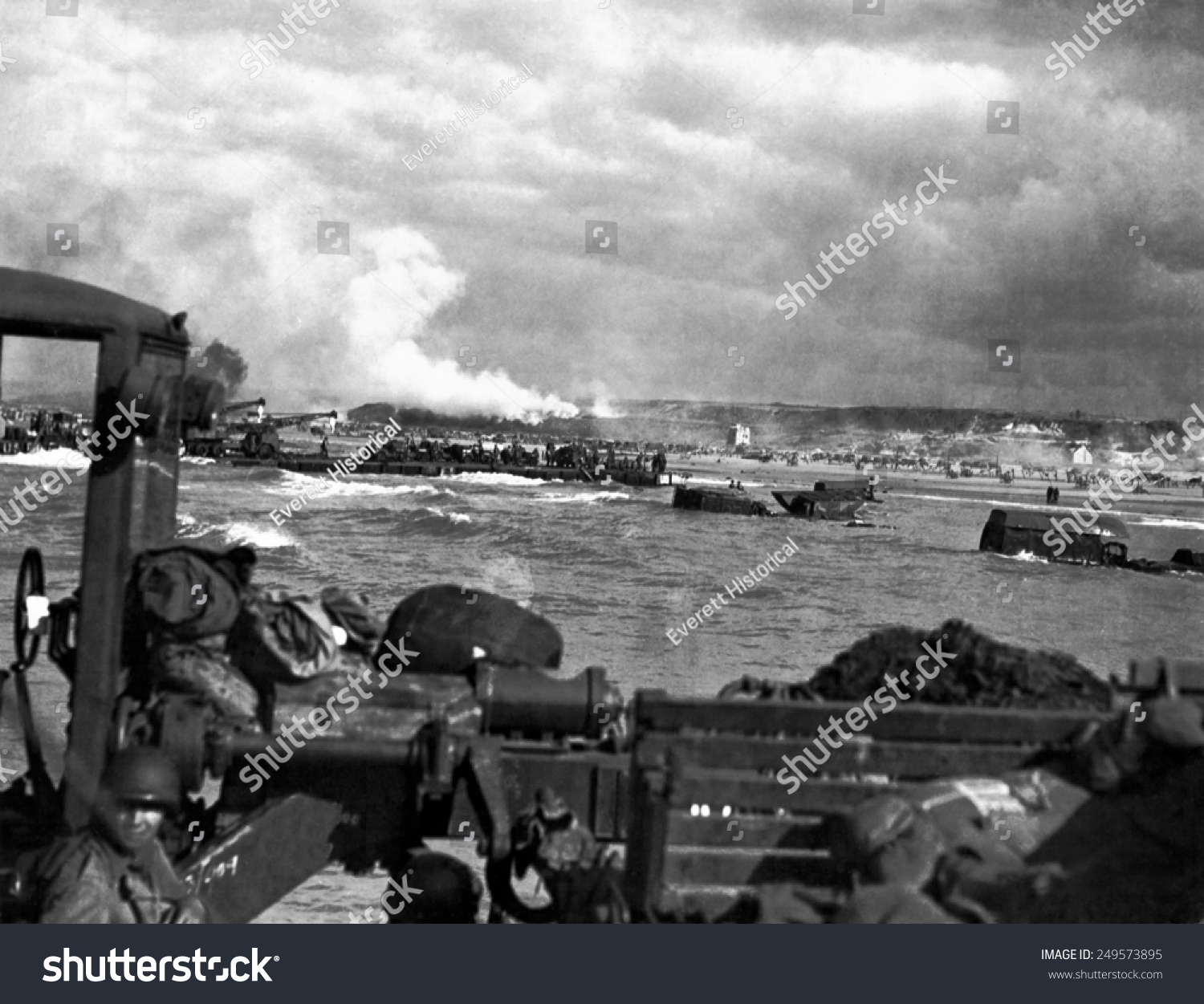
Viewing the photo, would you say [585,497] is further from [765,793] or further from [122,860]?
[765,793]

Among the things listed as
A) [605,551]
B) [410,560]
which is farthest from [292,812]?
[605,551]

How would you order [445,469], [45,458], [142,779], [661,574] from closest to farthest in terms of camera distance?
[142,779], [661,574], [45,458], [445,469]

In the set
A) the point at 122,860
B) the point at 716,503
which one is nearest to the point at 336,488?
the point at 716,503

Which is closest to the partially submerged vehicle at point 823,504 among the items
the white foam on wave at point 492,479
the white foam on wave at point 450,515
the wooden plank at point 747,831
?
the white foam on wave at point 492,479

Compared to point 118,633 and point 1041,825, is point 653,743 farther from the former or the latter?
→ point 118,633

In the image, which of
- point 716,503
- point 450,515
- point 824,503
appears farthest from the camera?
point 824,503

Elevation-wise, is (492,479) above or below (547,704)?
above
